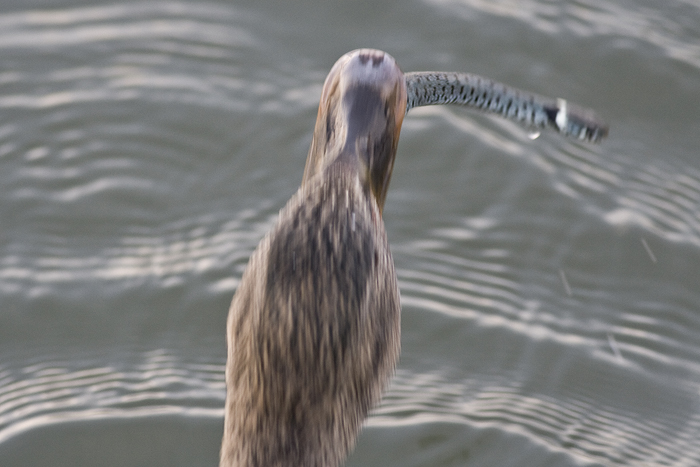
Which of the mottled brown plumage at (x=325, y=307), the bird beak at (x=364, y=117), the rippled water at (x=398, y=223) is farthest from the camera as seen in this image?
the rippled water at (x=398, y=223)

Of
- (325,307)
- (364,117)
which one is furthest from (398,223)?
(325,307)

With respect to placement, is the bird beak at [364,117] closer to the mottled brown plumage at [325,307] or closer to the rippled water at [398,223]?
the mottled brown plumage at [325,307]

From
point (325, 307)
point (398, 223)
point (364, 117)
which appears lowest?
point (398, 223)

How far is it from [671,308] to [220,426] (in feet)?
7.39

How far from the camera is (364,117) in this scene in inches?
101

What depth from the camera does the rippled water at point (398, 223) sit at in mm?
4156

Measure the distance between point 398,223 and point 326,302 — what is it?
2.63 meters

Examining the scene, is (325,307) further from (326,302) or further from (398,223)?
(398,223)

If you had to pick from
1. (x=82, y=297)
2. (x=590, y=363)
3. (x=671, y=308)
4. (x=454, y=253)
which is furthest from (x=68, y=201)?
(x=671, y=308)

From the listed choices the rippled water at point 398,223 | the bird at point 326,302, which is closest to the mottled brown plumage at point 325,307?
the bird at point 326,302

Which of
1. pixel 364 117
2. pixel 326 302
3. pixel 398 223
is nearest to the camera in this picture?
pixel 326 302

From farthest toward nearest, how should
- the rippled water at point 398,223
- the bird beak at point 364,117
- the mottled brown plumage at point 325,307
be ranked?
1. the rippled water at point 398,223
2. the bird beak at point 364,117
3. the mottled brown plumage at point 325,307

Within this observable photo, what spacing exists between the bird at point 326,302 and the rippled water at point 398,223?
1568mm

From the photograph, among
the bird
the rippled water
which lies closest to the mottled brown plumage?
the bird
